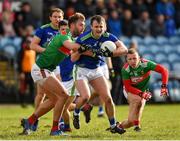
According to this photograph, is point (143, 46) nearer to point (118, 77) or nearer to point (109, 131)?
point (118, 77)

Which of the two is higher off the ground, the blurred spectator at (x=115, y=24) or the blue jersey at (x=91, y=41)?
the blurred spectator at (x=115, y=24)

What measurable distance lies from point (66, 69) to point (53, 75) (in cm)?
213

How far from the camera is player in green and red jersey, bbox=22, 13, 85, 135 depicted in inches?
474

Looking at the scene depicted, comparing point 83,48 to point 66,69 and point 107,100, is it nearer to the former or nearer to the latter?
point 107,100

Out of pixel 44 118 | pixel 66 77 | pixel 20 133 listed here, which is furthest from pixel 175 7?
pixel 20 133

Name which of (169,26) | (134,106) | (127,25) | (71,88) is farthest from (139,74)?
(169,26)

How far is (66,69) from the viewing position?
14.4m

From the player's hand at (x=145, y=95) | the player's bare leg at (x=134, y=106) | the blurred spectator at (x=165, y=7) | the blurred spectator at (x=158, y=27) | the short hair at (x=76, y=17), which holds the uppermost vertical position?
the blurred spectator at (x=165, y=7)

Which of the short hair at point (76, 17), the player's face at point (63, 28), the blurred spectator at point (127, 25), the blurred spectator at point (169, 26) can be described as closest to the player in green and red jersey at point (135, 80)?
the short hair at point (76, 17)

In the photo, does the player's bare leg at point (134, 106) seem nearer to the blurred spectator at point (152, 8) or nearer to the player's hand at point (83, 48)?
the player's hand at point (83, 48)

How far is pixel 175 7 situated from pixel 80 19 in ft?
52.2

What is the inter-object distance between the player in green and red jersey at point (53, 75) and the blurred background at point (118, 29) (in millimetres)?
9387

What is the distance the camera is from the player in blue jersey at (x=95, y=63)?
12.3 m

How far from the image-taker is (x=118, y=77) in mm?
23547
